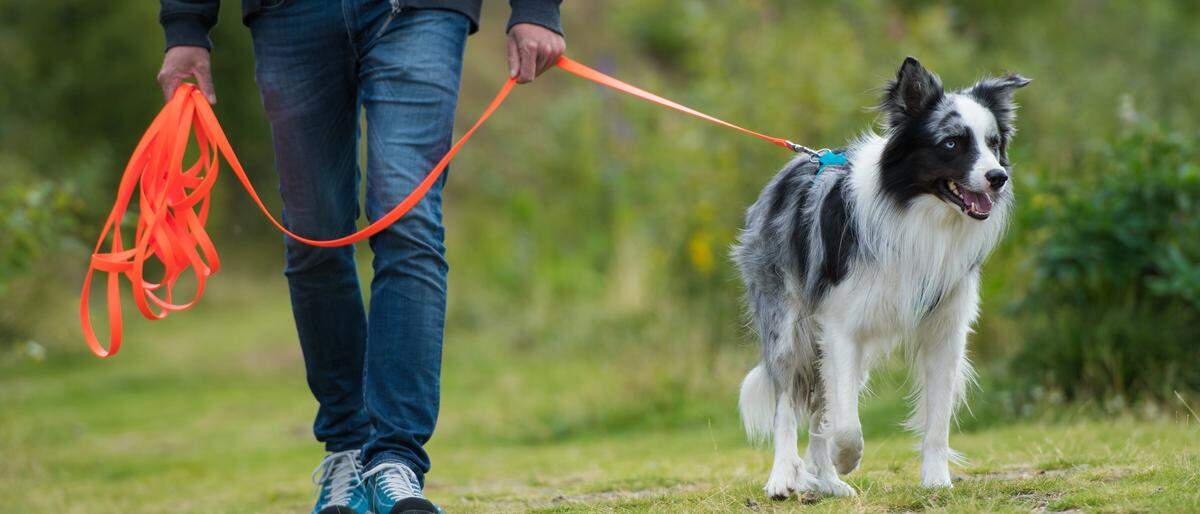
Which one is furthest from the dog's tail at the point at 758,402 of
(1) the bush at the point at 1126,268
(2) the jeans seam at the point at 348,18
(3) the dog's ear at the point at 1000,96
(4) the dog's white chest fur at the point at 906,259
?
(1) the bush at the point at 1126,268

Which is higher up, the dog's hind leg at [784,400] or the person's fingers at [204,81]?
the person's fingers at [204,81]

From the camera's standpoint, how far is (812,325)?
3994 mm

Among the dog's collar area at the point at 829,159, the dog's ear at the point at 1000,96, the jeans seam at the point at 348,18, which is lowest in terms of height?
the dog's collar area at the point at 829,159

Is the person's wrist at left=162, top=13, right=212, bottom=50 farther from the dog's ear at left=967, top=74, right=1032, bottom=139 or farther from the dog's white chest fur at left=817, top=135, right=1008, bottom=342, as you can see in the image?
the dog's ear at left=967, top=74, right=1032, bottom=139

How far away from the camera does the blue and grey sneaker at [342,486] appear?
3.74 meters

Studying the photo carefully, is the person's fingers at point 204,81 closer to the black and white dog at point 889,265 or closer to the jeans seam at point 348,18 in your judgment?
the jeans seam at point 348,18

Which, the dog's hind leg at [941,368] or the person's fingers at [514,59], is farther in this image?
the dog's hind leg at [941,368]

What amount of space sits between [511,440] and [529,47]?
4.42 metres

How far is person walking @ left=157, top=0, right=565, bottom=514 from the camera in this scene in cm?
359

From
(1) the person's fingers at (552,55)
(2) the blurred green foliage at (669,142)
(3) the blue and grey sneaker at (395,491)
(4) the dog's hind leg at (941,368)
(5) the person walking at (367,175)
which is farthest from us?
(2) the blurred green foliage at (669,142)

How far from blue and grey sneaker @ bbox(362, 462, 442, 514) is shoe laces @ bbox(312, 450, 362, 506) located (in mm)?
262

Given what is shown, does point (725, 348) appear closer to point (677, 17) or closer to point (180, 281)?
point (180, 281)

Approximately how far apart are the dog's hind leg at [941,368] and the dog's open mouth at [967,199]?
0.91 ft

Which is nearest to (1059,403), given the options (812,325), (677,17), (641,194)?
(812,325)
